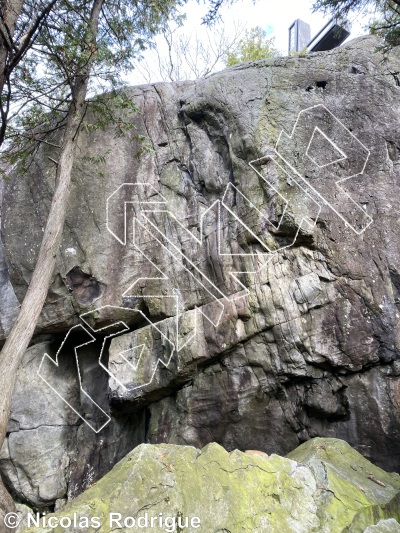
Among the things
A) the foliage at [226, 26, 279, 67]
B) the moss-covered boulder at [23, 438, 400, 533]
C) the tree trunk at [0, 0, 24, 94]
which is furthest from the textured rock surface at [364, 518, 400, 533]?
the foliage at [226, 26, 279, 67]

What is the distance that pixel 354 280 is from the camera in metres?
6.52

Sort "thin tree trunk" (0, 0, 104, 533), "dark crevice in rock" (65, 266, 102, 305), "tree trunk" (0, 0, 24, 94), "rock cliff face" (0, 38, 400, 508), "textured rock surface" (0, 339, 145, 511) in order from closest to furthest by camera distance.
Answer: "thin tree trunk" (0, 0, 104, 533) → "tree trunk" (0, 0, 24, 94) → "rock cliff face" (0, 38, 400, 508) → "textured rock surface" (0, 339, 145, 511) → "dark crevice in rock" (65, 266, 102, 305)

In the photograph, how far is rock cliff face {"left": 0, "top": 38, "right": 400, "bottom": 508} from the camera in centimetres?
639

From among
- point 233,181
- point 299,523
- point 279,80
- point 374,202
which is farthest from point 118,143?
point 299,523

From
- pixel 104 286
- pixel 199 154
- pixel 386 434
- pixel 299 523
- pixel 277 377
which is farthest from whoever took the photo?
pixel 199 154

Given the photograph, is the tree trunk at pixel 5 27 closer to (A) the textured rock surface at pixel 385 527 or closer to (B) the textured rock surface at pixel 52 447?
(B) the textured rock surface at pixel 52 447

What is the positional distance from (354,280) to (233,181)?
2429 millimetres

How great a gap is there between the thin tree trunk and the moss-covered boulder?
1600 millimetres

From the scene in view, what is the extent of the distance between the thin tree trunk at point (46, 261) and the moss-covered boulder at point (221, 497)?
1.60 metres

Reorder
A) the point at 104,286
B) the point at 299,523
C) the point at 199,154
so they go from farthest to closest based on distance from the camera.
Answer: the point at 199,154, the point at 104,286, the point at 299,523

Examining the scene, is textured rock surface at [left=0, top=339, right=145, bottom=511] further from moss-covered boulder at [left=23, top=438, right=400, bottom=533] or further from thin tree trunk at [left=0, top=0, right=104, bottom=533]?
moss-covered boulder at [left=23, top=438, right=400, bottom=533]

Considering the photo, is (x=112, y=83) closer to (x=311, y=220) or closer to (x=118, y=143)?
(x=118, y=143)

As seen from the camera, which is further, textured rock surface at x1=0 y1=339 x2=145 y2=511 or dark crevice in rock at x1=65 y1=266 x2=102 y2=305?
dark crevice in rock at x1=65 y1=266 x2=102 y2=305

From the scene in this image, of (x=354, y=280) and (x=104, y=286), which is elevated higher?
(x=104, y=286)
